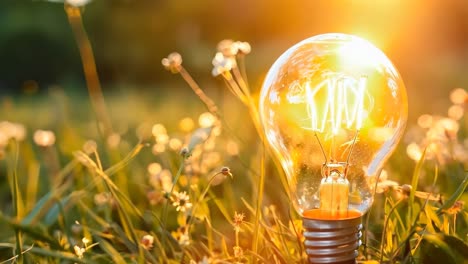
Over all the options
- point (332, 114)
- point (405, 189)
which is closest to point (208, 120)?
point (332, 114)

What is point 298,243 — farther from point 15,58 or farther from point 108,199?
point 15,58

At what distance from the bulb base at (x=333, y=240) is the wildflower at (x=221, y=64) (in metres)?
0.43

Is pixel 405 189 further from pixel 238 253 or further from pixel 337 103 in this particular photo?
pixel 238 253

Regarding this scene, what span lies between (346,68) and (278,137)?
19 centimetres

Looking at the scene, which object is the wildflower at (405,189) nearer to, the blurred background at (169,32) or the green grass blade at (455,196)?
the green grass blade at (455,196)

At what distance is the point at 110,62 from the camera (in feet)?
35.3

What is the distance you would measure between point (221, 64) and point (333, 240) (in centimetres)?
50

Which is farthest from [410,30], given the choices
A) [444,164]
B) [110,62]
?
[444,164]

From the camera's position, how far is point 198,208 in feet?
5.64

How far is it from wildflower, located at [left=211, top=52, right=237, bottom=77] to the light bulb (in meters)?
0.15

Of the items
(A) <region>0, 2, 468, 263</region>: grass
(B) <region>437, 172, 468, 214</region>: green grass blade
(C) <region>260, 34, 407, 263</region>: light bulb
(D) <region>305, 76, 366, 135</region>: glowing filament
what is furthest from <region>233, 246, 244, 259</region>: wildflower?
(B) <region>437, 172, 468, 214</region>: green grass blade

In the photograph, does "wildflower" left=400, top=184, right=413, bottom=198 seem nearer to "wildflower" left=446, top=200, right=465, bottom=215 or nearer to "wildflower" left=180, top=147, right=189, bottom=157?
"wildflower" left=446, top=200, right=465, bottom=215

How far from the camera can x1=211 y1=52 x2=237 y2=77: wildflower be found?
62.4 inches

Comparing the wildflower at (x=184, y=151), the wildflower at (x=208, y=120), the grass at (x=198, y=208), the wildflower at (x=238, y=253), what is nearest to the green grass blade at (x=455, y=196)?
the grass at (x=198, y=208)
